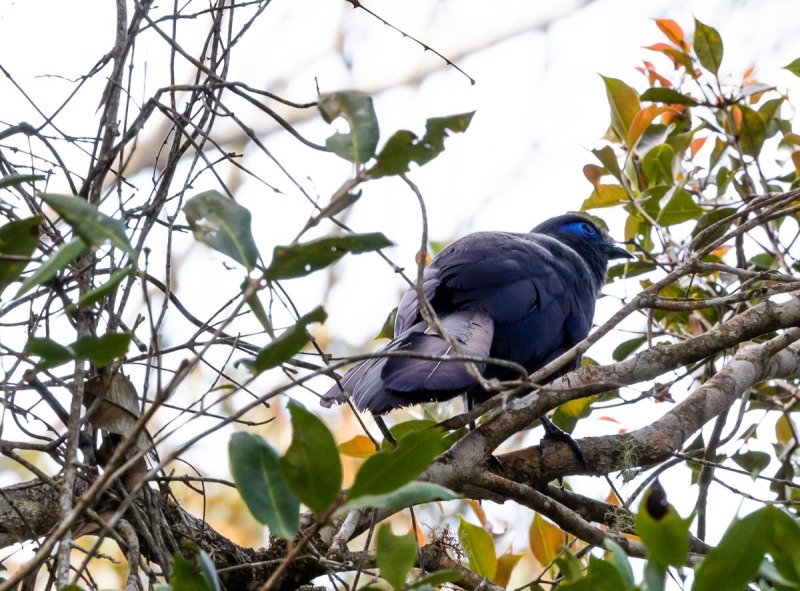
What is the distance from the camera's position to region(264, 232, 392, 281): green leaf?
122 cm

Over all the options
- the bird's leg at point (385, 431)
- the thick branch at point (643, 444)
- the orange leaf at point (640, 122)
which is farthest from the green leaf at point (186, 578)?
the orange leaf at point (640, 122)

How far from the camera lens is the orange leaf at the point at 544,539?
308 centimetres

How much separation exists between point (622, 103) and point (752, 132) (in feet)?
1.93

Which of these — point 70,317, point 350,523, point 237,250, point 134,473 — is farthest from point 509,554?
point 237,250

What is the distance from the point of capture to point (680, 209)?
3311 millimetres

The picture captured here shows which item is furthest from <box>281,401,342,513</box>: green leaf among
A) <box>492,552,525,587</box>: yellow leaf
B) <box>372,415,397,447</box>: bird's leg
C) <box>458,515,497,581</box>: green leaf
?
<box>492,552,525,587</box>: yellow leaf

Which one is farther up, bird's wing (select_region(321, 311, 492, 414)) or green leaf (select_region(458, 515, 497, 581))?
bird's wing (select_region(321, 311, 492, 414))

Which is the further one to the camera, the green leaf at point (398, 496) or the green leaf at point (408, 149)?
the green leaf at point (408, 149)

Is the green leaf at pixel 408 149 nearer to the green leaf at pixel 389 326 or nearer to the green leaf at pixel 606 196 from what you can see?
the green leaf at pixel 389 326

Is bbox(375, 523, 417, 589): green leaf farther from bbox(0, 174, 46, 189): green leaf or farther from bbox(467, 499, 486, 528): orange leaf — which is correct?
bbox(467, 499, 486, 528): orange leaf

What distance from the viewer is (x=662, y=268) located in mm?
3770

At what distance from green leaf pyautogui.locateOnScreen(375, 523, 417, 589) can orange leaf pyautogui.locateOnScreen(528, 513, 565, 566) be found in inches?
73.4

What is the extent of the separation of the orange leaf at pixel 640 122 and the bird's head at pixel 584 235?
3.48ft

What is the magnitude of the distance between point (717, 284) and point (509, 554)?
1786 mm
